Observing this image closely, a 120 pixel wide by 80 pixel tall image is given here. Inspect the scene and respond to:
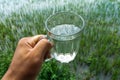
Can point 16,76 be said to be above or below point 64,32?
below

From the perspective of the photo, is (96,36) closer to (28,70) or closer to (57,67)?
(57,67)

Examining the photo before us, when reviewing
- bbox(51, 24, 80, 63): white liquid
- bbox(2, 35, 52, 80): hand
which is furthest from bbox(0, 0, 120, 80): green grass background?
bbox(2, 35, 52, 80): hand

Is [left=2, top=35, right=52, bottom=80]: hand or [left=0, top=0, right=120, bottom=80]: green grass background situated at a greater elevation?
[left=2, top=35, right=52, bottom=80]: hand

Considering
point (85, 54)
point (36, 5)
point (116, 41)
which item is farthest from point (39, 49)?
point (36, 5)

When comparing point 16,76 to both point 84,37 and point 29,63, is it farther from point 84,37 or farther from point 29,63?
point 84,37

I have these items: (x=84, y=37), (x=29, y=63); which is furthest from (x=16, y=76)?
(x=84, y=37)

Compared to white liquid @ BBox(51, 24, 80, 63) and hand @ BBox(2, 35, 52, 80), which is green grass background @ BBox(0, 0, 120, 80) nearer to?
white liquid @ BBox(51, 24, 80, 63)

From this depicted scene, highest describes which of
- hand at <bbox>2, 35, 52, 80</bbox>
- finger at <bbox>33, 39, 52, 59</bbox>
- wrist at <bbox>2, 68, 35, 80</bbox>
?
finger at <bbox>33, 39, 52, 59</bbox>

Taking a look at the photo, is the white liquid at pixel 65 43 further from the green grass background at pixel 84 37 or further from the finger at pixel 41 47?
the green grass background at pixel 84 37

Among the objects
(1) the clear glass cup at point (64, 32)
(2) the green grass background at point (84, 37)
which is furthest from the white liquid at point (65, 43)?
(2) the green grass background at point (84, 37)
